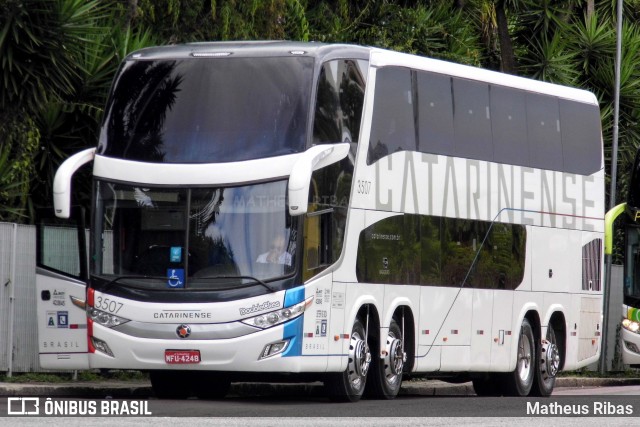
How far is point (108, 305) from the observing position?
55.3ft

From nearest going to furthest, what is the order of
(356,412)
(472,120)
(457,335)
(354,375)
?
1. (356,412)
2. (354,375)
3. (457,335)
4. (472,120)

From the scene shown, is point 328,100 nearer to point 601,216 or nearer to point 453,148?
point 453,148

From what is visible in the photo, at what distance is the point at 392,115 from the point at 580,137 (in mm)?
5494

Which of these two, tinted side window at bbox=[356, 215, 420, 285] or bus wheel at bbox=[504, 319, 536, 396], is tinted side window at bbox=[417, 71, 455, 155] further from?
bus wheel at bbox=[504, 319, 536, 396]

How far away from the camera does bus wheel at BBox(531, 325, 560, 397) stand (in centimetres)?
2259

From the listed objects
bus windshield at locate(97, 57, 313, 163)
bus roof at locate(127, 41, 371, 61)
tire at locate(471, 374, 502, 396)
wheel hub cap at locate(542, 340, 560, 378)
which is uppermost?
bus roof at locate(127, 41, 371, 61)

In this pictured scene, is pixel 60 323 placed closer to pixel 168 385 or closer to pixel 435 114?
pixel 168 385

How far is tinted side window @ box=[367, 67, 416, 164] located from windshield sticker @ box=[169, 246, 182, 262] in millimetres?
2558

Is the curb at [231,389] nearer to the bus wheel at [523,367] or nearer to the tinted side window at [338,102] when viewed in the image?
the bus wheel at [523,367]

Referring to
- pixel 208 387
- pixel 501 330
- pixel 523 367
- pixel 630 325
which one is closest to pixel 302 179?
pixel 208 387

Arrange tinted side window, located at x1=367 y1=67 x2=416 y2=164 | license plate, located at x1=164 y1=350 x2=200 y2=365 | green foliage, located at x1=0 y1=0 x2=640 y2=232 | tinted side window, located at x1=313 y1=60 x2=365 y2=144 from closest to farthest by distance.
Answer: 1. license plate, located at x1=164 y1=350 x2=200 y2=365
2. tinted side window, located at x1=313 y1=60 x2=365 y2=144
3. tinted side window, located at x1=367 y1=67 x2=416 y2=164
4. green foliage, located at x1=0 y1=0 x2=640 y2=232

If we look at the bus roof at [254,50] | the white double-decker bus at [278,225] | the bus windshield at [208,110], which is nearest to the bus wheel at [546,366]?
the white double-decker bus at [278,225]

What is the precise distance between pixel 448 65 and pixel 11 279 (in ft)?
19.6

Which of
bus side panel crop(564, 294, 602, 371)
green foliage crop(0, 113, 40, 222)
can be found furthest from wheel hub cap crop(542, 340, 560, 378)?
green foliage crop(0, 113, 40, 222)
